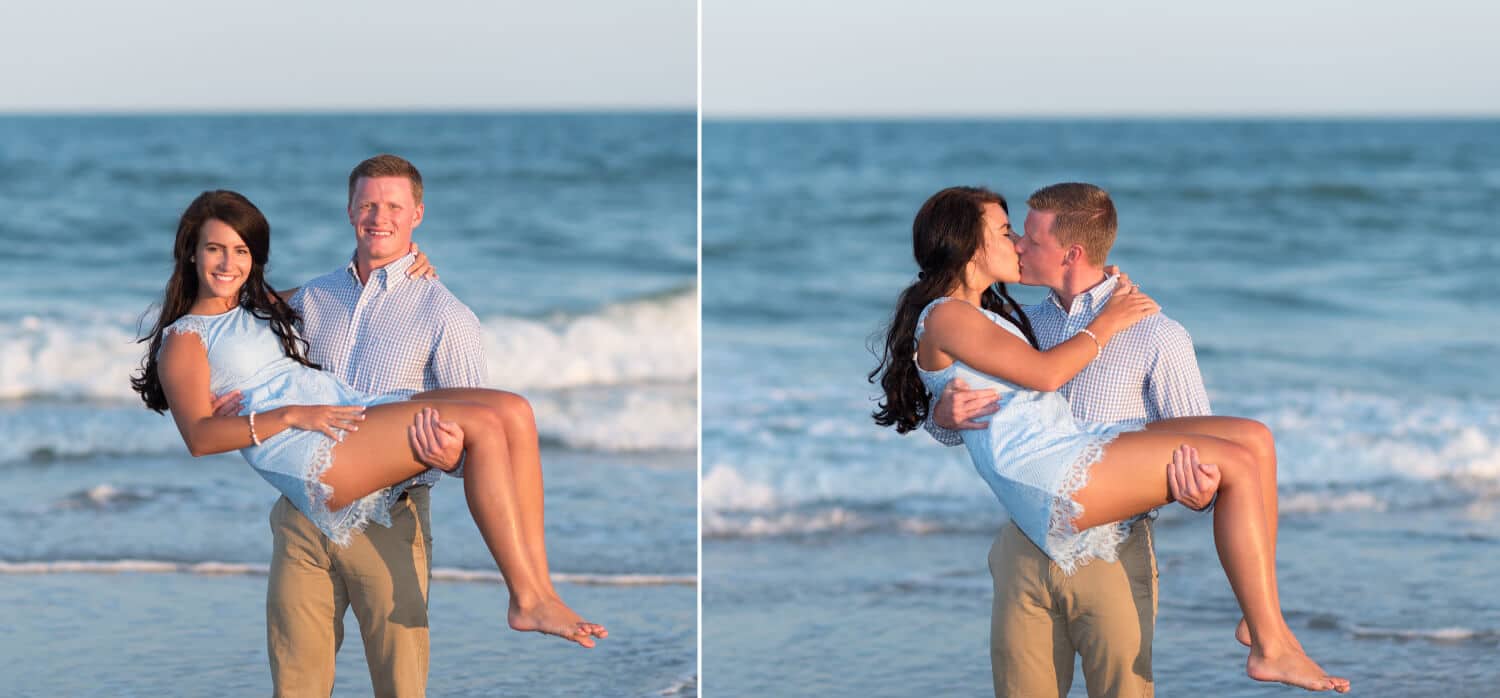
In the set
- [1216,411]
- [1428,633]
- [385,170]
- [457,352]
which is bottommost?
[1428,633]

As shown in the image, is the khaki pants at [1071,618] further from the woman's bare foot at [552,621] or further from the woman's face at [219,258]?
the woman's face at [219,258]

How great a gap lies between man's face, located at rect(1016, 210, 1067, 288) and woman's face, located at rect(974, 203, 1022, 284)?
0.03m

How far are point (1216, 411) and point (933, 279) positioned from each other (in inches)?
285

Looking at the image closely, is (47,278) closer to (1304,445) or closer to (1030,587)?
(1304,445)

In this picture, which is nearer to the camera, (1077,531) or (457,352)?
(1077,531)

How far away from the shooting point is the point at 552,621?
322cm

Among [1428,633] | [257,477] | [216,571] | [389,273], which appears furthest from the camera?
[257,477]

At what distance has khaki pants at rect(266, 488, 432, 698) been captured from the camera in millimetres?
3514

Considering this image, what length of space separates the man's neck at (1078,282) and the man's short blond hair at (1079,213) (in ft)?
0.15

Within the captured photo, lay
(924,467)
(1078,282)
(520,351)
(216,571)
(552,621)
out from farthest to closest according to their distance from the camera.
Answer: (520,351) < (924,467) < (216,571) < (1078,282) < (552,621)

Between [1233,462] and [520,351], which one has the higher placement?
[1233,462]

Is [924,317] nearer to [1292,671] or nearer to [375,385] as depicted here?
[1292,671]

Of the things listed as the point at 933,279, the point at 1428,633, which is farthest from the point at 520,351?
the point at 933,279

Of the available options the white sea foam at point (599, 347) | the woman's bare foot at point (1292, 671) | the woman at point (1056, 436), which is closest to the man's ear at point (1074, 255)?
the woman at point (1056, 436)
